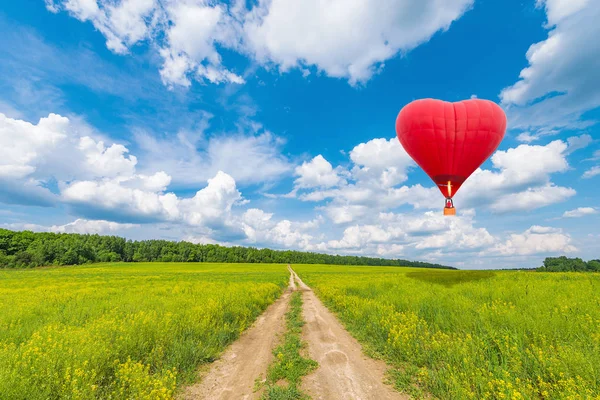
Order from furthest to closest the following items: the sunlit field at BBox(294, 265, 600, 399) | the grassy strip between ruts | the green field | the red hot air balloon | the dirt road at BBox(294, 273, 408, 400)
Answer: the red hot air balloon
the dirt road at BBox(294, 273, 408, 400)
the grassy strip between ruts
the sunlit field at BBox(294, 265, 600, 399)
the green field

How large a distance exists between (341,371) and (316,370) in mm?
623

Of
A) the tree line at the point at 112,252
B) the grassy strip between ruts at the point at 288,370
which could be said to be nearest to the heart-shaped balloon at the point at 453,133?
the grassy strip between ruts at the point at 288,370

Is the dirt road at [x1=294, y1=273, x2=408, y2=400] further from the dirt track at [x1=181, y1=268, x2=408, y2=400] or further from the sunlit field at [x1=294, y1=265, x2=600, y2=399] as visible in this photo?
the sunlit field at [x1=294, y1=265, x2=600, y2=399]

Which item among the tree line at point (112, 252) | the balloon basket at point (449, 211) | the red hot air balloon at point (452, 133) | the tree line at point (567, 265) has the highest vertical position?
the red hot air balloon at point (452, 133)

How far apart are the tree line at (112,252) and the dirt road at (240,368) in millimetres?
102093

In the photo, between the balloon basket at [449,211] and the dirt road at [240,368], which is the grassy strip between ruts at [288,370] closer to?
the dirt road at [240,368]

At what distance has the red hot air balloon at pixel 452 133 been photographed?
12109 millimetres

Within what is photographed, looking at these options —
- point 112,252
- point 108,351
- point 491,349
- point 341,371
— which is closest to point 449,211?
point 491,349

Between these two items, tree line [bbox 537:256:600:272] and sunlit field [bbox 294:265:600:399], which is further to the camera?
tree line [bbox 537:256:600:272]

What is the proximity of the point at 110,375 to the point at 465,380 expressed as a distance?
7.40 meters

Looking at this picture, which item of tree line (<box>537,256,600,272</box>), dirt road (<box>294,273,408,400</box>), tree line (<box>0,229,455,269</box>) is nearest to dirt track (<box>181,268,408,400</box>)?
dirt road (<box>294,273,408,400</box>)

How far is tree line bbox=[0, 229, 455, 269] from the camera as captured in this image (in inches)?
3164

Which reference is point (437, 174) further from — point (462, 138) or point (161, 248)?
point (161, 248)

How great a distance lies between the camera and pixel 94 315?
9.74m
